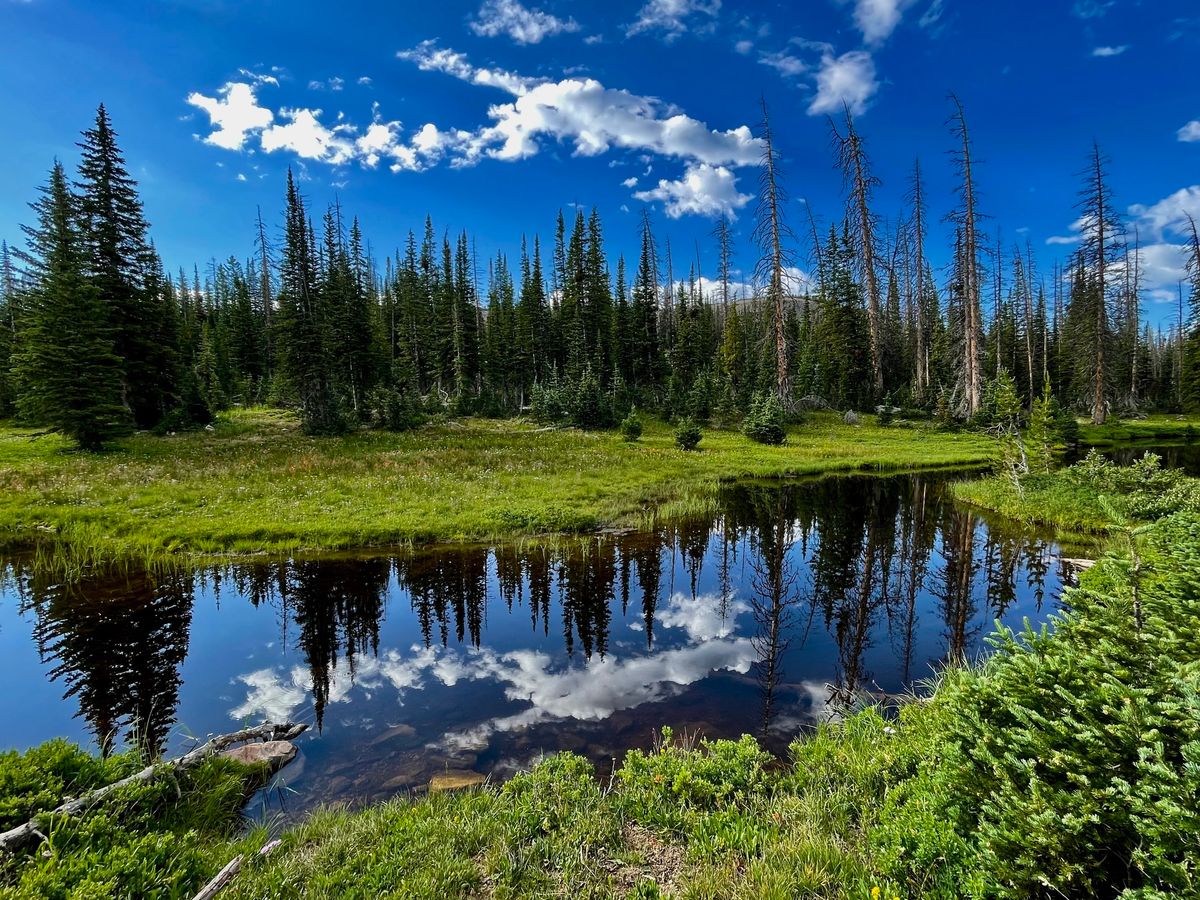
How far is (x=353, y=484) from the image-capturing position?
73.0 ft

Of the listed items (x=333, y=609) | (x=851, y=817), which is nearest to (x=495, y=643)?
(x=333, y=609)

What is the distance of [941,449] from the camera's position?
36875 mm

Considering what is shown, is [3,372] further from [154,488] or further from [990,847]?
[990,847]

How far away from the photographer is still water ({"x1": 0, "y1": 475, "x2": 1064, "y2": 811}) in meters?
7.70

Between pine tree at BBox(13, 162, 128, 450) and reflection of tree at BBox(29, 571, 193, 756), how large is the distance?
20338mm

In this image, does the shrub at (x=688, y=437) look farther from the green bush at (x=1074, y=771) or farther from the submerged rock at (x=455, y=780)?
the green bush at (x=1074, y=771)

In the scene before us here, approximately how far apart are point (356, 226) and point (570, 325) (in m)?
30.8

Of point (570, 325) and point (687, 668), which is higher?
point (570, 325)

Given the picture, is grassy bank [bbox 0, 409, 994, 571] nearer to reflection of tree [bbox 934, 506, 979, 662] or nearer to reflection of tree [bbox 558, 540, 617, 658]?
reflection of tree [bbox 558, 540, 617, 658]

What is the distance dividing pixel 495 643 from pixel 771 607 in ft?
21.5

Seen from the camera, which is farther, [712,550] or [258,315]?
[258,315]

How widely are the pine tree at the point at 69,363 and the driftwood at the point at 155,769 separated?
30004 millimetres

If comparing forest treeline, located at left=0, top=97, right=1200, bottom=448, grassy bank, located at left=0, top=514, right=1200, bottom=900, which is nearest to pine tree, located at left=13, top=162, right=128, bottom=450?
forest treeline, located at left=0, top=97, right=1200, bottom=448

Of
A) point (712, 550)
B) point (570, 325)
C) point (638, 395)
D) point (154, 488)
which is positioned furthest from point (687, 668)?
point (570, 325)
